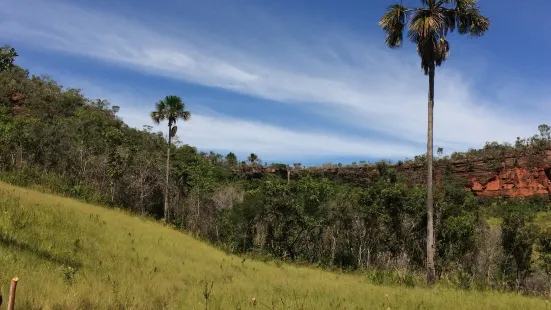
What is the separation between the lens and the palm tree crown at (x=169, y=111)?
39125 millimetres

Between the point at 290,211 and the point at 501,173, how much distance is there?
171ft

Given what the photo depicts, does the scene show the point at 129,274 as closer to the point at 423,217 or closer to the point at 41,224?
the point at 41,224

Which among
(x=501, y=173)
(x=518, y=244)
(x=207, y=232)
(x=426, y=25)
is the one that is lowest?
(x=207, y=232)

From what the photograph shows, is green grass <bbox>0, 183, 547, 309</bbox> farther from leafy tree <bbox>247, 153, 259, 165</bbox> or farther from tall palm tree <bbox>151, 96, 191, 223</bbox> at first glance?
leafy tree <bbox>247, 153, 259, 165</bbox>

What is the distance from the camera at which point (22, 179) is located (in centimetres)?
2431

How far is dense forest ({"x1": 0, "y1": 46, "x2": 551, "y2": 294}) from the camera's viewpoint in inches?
1272

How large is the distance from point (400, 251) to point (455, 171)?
1768 inches

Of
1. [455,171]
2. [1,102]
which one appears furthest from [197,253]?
[455,171]

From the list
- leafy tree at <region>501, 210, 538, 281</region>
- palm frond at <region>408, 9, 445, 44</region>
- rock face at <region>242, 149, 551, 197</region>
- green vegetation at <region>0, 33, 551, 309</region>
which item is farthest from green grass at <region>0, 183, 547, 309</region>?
rock face at <region>242, 149, 551, 197</region>

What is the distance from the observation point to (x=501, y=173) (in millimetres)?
74375

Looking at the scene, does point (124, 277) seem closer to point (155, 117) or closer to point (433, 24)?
point (433, 24)

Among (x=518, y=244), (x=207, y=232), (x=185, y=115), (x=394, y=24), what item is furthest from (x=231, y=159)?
(x=394, y=24)

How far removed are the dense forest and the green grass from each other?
13.0 meters

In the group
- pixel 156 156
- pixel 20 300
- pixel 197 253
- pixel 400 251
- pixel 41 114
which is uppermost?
pixel 41 114
